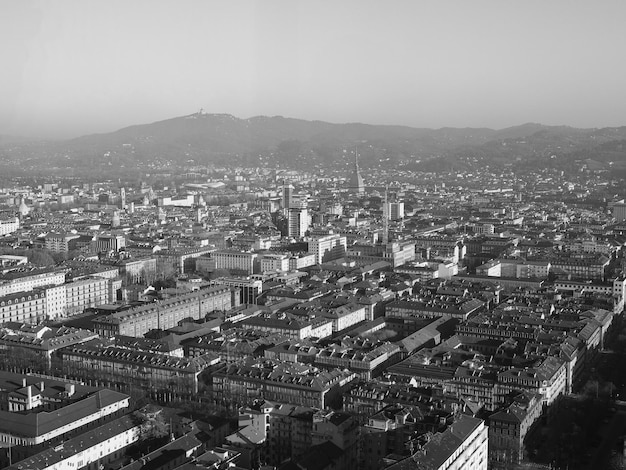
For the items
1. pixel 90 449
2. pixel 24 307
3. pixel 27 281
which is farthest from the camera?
pixel 27 281

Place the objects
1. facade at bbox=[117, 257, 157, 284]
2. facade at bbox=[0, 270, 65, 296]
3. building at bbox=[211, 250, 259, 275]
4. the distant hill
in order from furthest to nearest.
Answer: the distant hill < building at bbox=[211, 250, 259, 275] < facade at bbox=[117, 257, 157, 284] < facade at bbox=[0, 270, 65, 296]

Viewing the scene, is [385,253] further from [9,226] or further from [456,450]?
[456,450]

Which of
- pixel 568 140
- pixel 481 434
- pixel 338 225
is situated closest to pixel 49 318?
pixel 481 434

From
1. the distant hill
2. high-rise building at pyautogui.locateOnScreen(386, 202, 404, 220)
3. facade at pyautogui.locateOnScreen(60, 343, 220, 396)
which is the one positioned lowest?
high-rise building at pyautogui.locateOnScreen(386, 202, 404, 220)

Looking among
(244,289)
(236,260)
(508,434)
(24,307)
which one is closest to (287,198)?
(236,260)

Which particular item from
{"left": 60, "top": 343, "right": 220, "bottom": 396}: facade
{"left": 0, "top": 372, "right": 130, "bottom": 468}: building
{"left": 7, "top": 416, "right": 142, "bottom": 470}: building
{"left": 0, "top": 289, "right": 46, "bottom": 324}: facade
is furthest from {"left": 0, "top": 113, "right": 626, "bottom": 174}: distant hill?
{"left": 7, "top": 416, "right": 142, "bottom": 470}: building

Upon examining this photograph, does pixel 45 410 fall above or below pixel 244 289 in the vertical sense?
above

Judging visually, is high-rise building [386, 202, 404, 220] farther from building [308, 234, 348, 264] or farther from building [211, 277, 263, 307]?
building [211, 277, 263, 307]

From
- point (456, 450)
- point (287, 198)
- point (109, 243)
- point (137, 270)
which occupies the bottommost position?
point (137, 270)

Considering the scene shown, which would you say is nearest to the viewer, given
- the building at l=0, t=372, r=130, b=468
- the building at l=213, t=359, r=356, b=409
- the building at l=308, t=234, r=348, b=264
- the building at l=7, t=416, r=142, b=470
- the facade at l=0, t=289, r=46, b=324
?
the building at l=7, t=416, r=142, b=470
